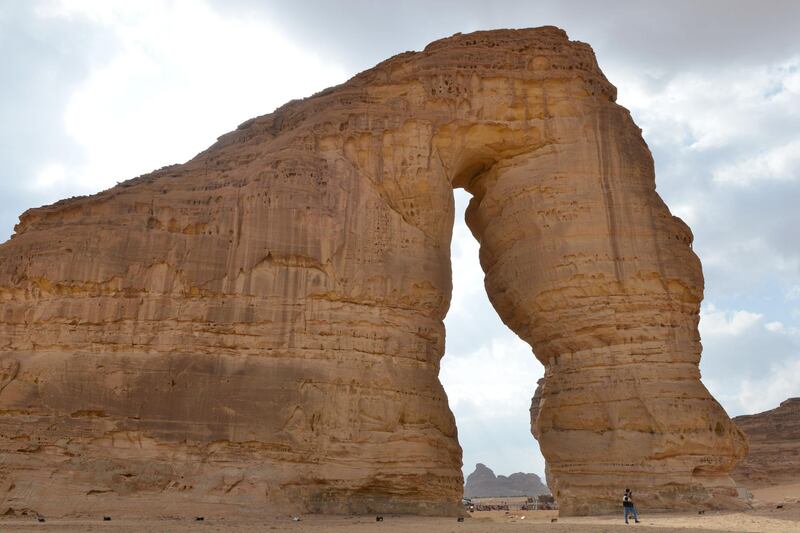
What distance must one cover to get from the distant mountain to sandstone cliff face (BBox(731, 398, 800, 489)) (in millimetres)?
46894

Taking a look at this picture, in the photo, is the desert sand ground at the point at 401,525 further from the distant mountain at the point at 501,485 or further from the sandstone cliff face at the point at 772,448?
the distant mountain at the point at 501,485

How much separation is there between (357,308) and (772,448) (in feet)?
111

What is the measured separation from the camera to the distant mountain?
291 feet

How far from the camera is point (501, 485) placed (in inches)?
3605

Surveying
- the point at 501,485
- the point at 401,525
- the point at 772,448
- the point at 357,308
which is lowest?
the point at 401,525

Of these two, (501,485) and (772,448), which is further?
(501,485)

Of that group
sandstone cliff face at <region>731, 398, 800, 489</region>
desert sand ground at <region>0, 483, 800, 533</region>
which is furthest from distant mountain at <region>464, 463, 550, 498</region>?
desert sand ground at <region>0, 483, 800, 533</region>

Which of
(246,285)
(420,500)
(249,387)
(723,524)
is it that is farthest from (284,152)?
(723,524)

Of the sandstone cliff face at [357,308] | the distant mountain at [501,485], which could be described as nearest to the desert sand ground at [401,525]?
the sandstone cliff face at [357,308]

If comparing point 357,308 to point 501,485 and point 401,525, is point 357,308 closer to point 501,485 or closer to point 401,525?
point 401,525

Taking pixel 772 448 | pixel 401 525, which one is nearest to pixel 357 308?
pixel 401 525

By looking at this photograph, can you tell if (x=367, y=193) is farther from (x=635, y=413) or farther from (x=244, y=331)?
(x=635, y=413)

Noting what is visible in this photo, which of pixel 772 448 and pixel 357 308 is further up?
pixel 357 308

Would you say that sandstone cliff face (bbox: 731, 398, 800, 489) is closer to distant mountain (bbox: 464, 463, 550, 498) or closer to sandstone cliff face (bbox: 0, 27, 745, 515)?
sandstone cliff face (bbox: 0, 27, 745, 515)
